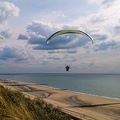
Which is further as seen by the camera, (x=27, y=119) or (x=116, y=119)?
(x=116, y=119)

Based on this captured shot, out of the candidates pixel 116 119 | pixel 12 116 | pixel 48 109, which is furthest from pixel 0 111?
pixel 116 119

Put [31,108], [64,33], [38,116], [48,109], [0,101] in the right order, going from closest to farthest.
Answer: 1. [0,101]
2. [38,116]
3. [31,108]
4. [48,109]
5. [64,33]

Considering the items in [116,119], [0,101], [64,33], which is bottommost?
[116,119]

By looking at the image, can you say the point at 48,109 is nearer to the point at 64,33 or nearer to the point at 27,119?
the point at 27,119

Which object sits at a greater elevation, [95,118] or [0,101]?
[0,101]

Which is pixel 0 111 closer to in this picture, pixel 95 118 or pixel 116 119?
pixel 95 118

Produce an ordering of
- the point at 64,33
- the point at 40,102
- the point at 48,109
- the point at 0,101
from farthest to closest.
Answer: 1. the point at 64,33
2. the point at 40,102
3. the point at 48,109
4. the point at 0,101

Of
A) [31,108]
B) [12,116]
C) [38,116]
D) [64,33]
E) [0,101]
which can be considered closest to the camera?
[12,116]

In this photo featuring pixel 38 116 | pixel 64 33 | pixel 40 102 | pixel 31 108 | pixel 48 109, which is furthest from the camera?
pixel 64 33

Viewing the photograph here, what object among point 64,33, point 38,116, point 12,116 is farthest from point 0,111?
point 64,33
